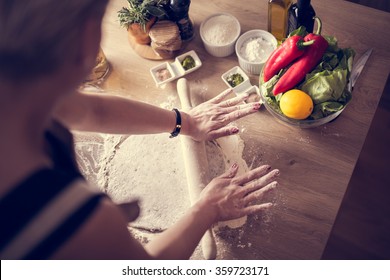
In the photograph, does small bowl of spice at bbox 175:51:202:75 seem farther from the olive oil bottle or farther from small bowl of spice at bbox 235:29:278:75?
the olive oil bottle

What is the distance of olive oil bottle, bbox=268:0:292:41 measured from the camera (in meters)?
1.23

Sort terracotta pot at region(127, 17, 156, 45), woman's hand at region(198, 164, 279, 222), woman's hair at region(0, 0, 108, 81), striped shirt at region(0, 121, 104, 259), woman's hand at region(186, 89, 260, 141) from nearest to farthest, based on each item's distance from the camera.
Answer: woman's hair at region(0, 0, 108, 81)
striped shirt at region(0, 121, 104, 259)
woman's hand at region(198, 164, 279, 222)
woman's hand at region(186, 89, 260, 141)
terracotta pot at region(127, 17, 156, 45)

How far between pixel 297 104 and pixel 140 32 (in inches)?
22.0

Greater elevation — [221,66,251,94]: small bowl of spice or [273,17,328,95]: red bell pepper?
[273,17,328,95]: red bell pepper

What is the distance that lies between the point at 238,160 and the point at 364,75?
1.51 ft

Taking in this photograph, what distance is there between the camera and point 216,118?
1.21 meters

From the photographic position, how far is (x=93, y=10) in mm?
584

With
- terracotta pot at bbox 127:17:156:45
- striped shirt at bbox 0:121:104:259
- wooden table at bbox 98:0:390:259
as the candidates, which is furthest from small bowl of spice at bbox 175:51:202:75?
striped shirt at bbox 0:121:104:259

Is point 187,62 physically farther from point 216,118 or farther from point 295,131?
point 295,131

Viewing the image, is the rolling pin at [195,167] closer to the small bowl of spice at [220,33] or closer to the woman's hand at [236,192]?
the woman's hand at [236,192]

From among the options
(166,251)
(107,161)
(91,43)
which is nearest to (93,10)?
(91,43)

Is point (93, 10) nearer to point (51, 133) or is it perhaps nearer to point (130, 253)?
point (51, 133)

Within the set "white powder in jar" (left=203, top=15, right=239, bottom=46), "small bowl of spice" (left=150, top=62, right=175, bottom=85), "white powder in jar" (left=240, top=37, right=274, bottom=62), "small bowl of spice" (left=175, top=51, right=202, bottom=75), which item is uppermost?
"white powder in jar" (left=203, top=15, right=239, bottom=46)

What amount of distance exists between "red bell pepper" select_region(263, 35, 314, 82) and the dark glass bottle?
0.31 m
